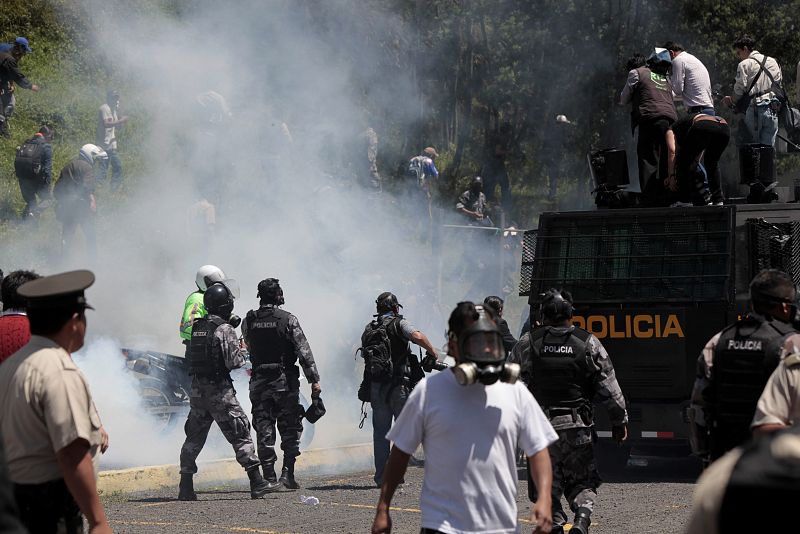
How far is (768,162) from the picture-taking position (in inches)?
444

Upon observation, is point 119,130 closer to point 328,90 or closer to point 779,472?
point 328,90

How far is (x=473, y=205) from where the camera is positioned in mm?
21312

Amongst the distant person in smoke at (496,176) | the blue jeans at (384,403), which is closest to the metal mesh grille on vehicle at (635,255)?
the blue jeans at (384,403)

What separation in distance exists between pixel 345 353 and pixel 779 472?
1697cm

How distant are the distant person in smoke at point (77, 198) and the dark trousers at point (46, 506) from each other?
13.9 meters

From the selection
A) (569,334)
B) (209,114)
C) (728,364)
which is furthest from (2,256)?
(728,364)

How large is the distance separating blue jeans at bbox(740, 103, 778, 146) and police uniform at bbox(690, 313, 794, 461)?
7.19m

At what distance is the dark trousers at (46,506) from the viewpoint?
418 cm

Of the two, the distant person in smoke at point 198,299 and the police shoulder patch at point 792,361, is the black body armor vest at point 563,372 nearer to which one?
the police shoulder patch at point 792,361

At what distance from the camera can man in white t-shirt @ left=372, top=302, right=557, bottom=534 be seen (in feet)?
14.5

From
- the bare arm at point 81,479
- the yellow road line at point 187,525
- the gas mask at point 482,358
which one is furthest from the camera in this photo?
the yellow road line at point 187,525

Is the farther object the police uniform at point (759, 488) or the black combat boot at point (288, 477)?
the black combat boot at point (288, 477)

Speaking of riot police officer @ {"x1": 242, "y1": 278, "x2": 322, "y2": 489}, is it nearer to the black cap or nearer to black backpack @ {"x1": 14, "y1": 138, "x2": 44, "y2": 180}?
the black cap

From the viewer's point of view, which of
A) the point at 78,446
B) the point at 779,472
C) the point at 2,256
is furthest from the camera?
the point at 2,256
